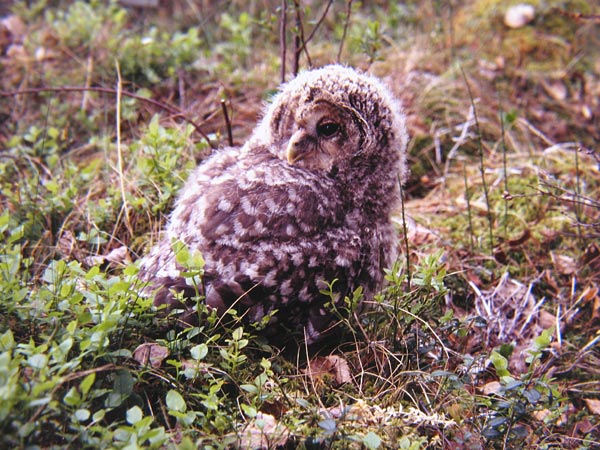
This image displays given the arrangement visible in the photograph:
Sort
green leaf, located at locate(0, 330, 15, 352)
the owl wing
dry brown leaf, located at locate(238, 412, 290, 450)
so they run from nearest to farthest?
green leaf, located at locate(0, 330, 15, 352) → dry brown leaf, located at locate(238, 412, 290, 450) → the owl wing

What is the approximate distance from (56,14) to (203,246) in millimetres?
4238

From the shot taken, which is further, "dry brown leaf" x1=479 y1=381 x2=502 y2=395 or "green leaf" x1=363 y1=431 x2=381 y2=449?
"dry brown leaf" x1=479 y1=381 x2=502 y2=395

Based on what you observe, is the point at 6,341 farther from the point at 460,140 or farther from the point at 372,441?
the point at 460,140

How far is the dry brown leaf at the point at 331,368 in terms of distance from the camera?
2.44 m

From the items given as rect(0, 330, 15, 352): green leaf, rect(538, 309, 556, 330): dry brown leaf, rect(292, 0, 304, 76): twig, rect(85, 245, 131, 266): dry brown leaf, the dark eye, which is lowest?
rect(538, 309, 556, 330): dry brown leaf

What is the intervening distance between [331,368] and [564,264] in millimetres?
1789

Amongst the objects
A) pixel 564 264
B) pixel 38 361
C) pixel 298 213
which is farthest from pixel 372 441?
pixel 564 264

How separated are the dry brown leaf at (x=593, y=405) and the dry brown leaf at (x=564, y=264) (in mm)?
846

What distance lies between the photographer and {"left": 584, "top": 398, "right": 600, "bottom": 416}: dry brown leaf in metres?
2.73

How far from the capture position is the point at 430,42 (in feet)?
18.0

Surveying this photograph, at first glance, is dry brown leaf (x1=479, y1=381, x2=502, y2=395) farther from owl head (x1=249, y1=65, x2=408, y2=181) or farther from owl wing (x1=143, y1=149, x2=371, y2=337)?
owl head (x1=249, y1=65, x2=408, y2=181)

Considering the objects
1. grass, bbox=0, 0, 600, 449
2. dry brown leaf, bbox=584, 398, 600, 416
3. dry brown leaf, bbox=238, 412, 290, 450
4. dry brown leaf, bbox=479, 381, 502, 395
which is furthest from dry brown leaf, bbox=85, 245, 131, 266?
dry brown leaf, bbox=584, 398, 600, 416

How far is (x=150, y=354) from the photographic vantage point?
7.03 ft

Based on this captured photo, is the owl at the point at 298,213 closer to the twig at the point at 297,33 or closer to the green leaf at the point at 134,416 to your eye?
the green leaf at the point at 134,416
